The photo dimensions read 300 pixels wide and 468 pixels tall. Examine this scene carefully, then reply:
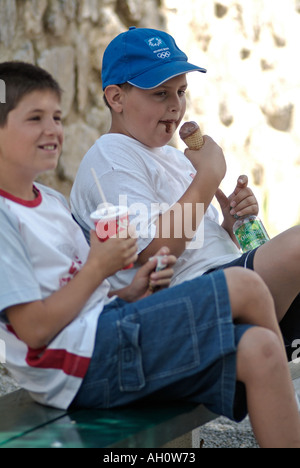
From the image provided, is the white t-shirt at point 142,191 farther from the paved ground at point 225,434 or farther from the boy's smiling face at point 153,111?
the paved ground at point 225,434

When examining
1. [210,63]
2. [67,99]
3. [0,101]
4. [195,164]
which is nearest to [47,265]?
[0,101]

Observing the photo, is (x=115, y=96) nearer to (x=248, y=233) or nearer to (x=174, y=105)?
(x=174, y=105)

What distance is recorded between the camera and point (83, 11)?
4918 millimetres

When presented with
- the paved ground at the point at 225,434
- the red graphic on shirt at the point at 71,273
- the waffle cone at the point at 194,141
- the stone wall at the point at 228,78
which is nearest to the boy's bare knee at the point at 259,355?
the red graphic on shirt at the point at 71,273

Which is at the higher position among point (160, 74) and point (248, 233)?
point (160, 74)

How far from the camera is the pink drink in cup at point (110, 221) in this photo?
1887 mm

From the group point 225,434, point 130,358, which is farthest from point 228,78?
point 130,358

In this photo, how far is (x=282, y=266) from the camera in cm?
227

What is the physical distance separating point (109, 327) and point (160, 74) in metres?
0.99

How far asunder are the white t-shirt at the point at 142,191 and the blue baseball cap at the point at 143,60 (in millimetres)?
215

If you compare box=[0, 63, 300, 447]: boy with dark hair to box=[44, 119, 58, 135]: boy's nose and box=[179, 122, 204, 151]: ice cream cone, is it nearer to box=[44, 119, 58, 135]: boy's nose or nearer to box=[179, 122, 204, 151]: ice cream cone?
box=[44, 119, 58, 135]: boy's nose

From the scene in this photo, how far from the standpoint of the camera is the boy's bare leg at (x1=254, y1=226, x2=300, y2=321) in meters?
2.26

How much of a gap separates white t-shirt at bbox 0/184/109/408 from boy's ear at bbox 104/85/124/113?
700 millimetres

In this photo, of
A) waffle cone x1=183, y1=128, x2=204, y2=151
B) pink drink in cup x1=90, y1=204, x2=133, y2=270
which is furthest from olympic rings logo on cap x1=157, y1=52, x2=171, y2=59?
pink drink in cup x1=90, y1=204, x2=133, y2=270
